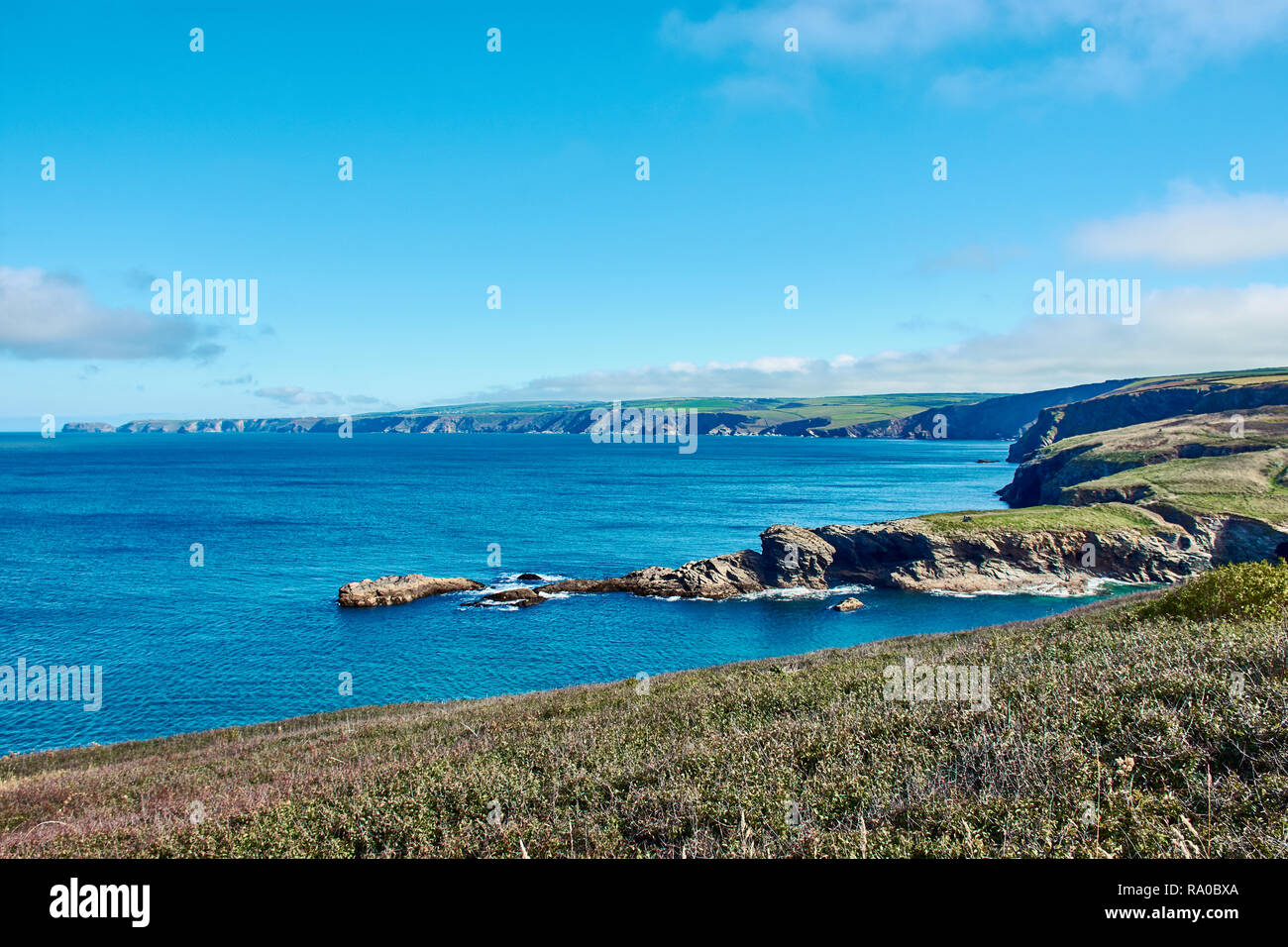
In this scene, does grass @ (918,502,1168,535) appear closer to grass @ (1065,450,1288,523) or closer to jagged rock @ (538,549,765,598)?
grass @ (1065,450,1288,523)

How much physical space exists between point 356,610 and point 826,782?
55793mm

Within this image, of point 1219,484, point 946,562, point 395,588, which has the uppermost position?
point 1219,484

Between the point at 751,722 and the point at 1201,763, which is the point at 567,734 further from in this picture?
the point at 1201,763

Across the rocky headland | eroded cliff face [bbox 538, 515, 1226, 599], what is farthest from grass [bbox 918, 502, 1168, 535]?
eroded cliff face [bbox 538, 515, 1226, 599]

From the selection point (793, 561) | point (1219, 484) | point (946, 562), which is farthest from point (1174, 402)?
point (793, 561)

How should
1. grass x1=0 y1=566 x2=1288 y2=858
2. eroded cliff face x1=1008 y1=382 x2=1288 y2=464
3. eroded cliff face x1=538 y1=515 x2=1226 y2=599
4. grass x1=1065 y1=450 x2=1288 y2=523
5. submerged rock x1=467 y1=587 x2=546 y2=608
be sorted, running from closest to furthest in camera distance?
1. grass x1=0 y1=566 x2=1288 y2=858
2. submerged rock x1=467 y1=587 x2=546 y2=608
3. eroded cliff face x1=538 y1=515 x2=1226 y2=599
4. grass x1=1065 y1=450 x2=1288 y2=523
5. eroded cliff face x1=1008 y1=382 x2=1288 y2=464

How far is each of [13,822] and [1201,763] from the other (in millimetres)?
→ 21762

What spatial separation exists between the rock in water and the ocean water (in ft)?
4.20

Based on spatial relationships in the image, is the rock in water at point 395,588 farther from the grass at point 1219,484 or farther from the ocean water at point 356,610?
the grass at point 1219,484

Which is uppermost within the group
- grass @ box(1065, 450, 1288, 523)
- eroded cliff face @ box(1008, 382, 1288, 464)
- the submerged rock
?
eroded cliff face @ box(1008, 382, 1288, 464)

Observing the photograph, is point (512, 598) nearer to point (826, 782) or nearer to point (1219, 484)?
point (826, 782)

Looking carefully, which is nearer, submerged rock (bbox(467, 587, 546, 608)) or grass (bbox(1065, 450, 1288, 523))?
submerged rock (bbox(467, 587, 546, 608))

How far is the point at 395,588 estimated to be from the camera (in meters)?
61.8

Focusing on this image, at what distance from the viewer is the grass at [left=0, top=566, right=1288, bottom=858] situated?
8.00 m
